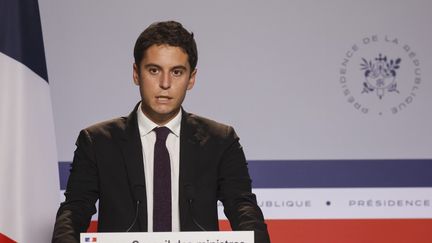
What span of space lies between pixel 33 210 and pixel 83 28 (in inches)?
51.6

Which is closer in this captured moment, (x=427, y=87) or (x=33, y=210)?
(x=33, y=210)

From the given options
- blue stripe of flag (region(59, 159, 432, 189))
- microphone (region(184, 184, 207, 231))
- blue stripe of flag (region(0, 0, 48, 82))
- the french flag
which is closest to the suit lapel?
microphone (region(184, 184, 207, 231))

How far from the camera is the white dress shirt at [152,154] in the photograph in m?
2.47

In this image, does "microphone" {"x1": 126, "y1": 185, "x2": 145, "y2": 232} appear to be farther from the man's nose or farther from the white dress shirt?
the man's nose

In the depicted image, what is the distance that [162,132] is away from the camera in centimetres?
258

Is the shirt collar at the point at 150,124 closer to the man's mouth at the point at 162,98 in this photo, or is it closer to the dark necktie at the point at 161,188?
the dark necktie at the point at 161,188

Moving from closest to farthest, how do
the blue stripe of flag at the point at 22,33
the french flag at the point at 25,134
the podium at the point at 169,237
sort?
the podium at the point at 169,237
the french flag at the point at 25,134
the blue stripe of flag at the point at 22,33

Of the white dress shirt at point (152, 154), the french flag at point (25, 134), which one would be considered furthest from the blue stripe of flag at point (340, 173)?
the white dress shirt at point (152, 154)

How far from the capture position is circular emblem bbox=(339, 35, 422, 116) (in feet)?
13.7

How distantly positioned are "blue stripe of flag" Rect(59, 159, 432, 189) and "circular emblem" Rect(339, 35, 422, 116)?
307 mm

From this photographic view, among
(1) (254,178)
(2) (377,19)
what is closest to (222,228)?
(1) (254,178)

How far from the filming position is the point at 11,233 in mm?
3125

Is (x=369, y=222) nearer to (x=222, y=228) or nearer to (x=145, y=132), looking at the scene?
(x=222, y=228)

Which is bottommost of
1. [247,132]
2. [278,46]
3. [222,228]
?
[222,228]
